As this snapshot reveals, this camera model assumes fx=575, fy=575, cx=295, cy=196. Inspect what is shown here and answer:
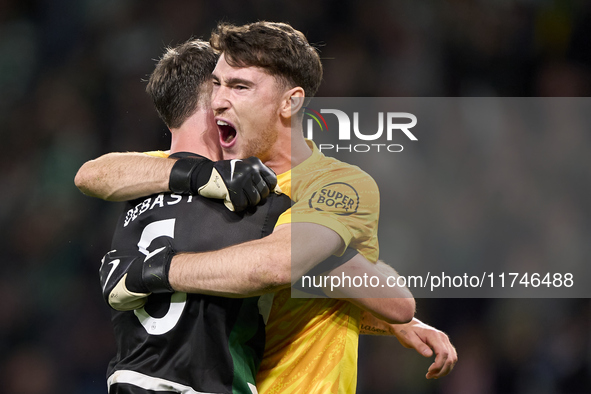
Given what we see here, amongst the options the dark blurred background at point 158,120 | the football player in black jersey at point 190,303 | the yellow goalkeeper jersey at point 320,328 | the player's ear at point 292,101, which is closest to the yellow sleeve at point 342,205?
the yellow goalkeeper jersey at point 320,328

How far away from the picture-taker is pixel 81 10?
14.7ft

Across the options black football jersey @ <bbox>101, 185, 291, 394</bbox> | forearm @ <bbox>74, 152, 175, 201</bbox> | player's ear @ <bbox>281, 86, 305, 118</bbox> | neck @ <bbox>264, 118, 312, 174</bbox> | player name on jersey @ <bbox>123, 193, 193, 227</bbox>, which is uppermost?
player's ear @ <bbox>281, 86, 305, 118</bbox>

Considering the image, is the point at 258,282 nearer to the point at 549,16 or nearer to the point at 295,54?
the point at 295,54

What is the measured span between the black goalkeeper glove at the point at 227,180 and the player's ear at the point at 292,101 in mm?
492

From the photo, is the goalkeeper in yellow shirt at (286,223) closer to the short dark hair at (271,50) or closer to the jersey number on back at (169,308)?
the short dark hair at (271,50)

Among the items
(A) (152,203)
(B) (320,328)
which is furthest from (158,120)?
(B) (320,328)

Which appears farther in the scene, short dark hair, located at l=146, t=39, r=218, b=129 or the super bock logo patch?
short dark hair, located at l=146, t=39, r=218, b=129

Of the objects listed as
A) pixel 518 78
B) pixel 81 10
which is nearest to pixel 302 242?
pixel 518 78

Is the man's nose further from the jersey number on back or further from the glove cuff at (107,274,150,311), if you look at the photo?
the glove cuff at (107,274,150,311)

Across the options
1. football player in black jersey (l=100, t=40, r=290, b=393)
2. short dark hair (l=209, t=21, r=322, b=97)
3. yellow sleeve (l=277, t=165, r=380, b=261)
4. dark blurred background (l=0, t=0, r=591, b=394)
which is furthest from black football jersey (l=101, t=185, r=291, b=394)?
dark blurred background (l=0, t=0, r=591, b=394)

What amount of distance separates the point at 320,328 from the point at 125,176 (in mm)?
836

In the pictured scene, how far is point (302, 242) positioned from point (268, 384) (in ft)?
1.95

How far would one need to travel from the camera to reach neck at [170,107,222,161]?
2.07 metres

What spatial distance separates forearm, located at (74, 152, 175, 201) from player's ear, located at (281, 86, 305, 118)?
530 millimetres
